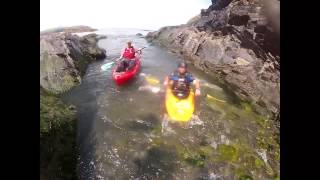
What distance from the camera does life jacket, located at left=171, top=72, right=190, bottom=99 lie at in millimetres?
11445

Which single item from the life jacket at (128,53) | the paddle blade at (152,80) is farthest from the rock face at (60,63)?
the paddle blade at (152,80)

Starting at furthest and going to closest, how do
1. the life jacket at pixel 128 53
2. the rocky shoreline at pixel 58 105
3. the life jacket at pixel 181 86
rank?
the life jacket at pixel 128 53 → the life jacket at pixel 181 86 → the rocky shoreline at pixel 58 105

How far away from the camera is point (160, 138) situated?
32.7 feet

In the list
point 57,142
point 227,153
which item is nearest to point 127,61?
point 57,142

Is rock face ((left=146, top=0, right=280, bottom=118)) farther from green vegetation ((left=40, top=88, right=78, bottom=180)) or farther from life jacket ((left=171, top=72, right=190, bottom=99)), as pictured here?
green vegetation ((left=40, top=88, right=78, bottom=180))

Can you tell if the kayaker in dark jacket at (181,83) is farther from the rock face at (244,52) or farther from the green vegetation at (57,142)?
the green vegetation at (57,142)

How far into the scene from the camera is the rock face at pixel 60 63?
12516 millimetres

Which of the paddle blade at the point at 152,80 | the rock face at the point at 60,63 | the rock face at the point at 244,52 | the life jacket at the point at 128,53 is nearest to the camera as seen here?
the rock face at the point at 60,63

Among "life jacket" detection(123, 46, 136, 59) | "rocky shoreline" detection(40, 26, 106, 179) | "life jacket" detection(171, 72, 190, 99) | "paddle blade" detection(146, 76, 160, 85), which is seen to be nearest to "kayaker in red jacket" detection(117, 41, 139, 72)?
"life jacket" detection(123, 46, 136, 59)

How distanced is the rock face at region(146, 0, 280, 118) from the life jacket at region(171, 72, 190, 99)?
3.66 metres

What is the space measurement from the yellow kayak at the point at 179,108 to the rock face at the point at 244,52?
11.7 ft
